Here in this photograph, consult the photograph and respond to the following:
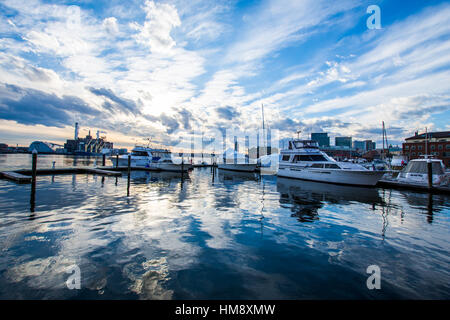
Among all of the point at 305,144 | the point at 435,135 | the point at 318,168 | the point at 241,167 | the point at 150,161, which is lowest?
the point at 241,167

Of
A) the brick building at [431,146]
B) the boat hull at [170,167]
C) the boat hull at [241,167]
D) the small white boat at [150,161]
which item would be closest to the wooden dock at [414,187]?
the boat hull at [241,167]

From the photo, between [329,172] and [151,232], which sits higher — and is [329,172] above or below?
above

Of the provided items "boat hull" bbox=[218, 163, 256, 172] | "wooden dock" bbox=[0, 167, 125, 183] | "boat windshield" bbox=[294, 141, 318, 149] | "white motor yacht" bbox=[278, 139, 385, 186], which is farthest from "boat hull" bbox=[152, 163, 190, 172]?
"boat windshield" bbox=[294, 141, 318, 149]

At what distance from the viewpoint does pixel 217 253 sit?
18.2 feet

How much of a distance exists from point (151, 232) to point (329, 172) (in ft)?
68.7

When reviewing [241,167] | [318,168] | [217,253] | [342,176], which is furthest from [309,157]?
[217,253]

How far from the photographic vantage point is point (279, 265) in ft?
16.3

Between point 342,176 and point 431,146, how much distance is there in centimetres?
7428

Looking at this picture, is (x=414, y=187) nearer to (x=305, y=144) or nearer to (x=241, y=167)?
(x=305, y=144)

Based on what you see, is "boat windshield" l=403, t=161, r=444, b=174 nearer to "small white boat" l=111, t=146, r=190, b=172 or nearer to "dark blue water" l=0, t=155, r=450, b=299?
"dark blue water" l=0, t=155, r=450, b=299
